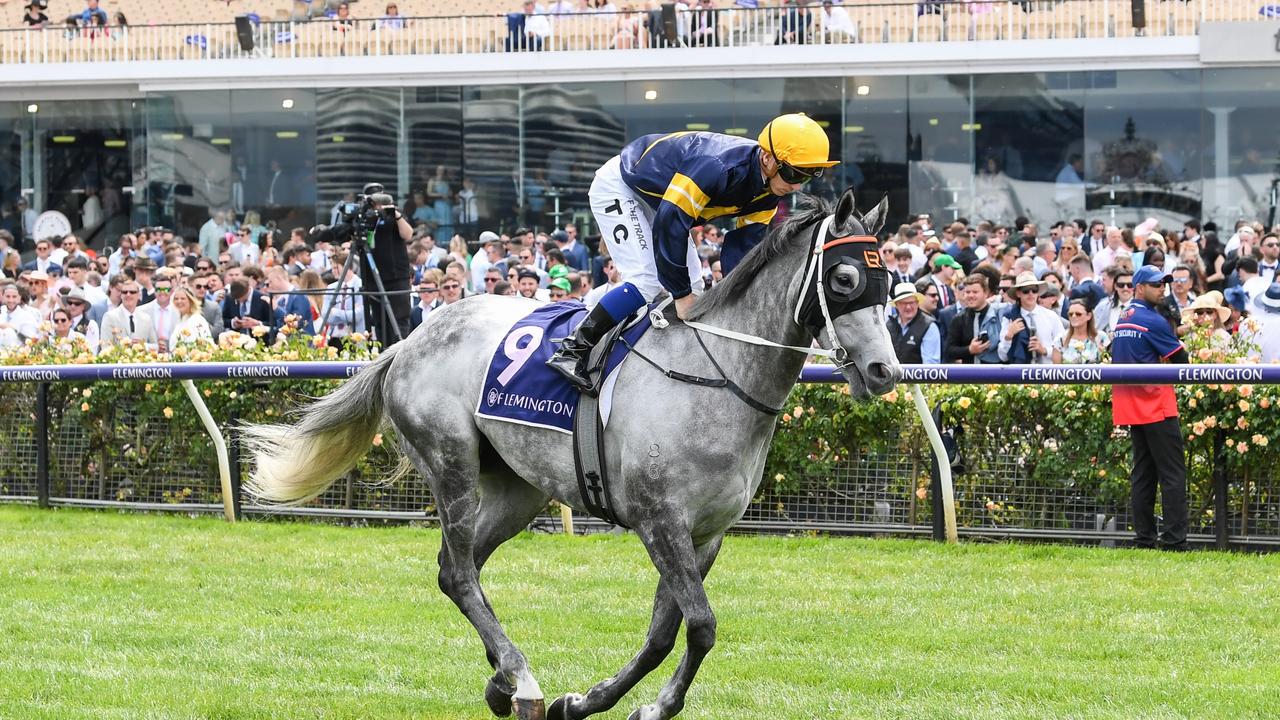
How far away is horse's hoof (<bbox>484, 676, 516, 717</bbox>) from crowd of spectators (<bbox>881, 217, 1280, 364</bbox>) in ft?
15.8

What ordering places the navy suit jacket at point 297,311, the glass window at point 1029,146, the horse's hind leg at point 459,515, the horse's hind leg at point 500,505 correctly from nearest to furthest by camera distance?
1. the horse's hind leg at point 459,515
2. the horse's hind leg at point 500,505
3. the navy suit jacket at point 297,311
4. the glass window at point 1029,146

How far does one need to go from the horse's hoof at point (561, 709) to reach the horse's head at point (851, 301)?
1341 mm

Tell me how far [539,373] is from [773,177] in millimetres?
999

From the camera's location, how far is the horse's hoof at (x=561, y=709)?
496 centimetres

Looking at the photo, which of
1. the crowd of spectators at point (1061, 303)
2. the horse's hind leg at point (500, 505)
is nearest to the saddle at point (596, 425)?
the horse's hind leg at point (500, 505)

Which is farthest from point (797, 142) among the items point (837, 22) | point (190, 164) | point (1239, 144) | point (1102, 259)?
point (190, 164)

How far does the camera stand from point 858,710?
507cm

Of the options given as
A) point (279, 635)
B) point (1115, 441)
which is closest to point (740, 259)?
point (279, 635)

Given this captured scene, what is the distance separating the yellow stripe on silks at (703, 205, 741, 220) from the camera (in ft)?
16.5

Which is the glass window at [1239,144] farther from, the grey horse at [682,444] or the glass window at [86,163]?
the grey horse at [682,444]

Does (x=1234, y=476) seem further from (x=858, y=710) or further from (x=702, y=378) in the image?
(x=702, y=378)

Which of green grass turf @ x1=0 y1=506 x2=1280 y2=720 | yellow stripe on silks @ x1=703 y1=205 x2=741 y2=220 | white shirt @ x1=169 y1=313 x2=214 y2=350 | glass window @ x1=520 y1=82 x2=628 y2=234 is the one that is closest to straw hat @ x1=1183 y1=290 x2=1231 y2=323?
green grass turf @ x1=0 y1=506 x2=1280 y2=720

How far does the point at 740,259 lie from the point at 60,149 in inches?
880

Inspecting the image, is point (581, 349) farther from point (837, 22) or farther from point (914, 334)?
point (837, 22)
